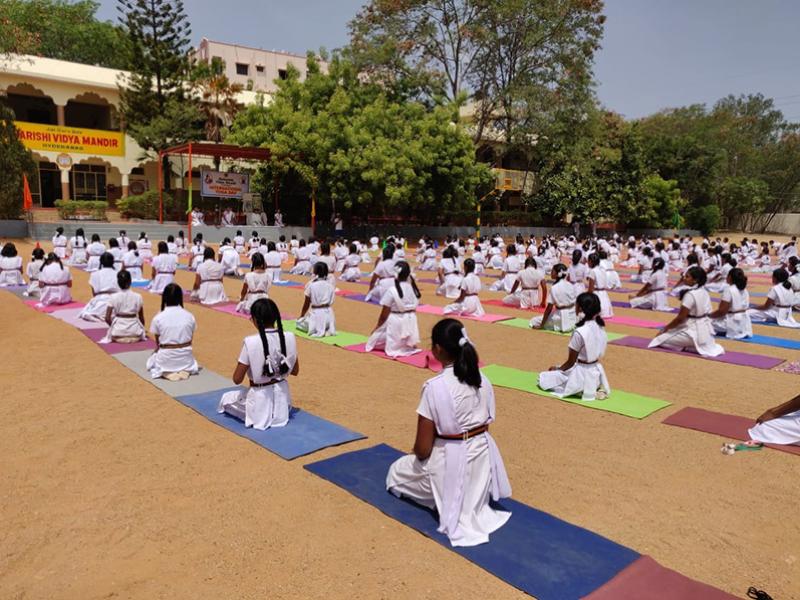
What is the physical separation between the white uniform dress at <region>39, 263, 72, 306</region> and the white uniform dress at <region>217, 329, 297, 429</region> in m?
7.11

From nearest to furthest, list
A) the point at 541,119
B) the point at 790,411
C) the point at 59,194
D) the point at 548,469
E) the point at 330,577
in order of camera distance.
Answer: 1. the point at 330,577
2. the point at 548,469
3. the point at 790,411
4. the point at 59,194
5. the point at 541,119

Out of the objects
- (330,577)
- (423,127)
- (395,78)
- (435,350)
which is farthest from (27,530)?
(395,78)

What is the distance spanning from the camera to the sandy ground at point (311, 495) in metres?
3.27

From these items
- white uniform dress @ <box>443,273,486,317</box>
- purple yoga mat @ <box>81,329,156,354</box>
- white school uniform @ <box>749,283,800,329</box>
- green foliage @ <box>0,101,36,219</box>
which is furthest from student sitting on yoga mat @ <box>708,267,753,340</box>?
green foliage @ <box>0,101,36,219</box>

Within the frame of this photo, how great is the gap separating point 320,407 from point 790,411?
4.19 meters

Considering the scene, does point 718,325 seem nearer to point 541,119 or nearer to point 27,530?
point 27,530

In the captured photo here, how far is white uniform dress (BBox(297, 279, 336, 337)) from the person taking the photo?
9156 mm

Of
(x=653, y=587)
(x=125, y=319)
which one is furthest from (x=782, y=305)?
(x=125, y=319)

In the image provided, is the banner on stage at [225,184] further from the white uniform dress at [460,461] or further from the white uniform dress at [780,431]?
the white uniform dress at [460,461]

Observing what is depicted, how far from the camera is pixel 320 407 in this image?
6.09 metres

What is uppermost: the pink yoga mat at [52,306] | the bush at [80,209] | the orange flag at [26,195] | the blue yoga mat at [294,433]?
the orange flag at [26,195]

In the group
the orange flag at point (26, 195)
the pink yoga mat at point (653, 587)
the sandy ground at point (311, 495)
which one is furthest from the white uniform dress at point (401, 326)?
the orange flag at point (26, 195)

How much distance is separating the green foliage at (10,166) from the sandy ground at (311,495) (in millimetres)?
17881

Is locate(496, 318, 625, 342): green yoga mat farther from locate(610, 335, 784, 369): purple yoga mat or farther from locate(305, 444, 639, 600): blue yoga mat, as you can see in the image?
locate(305, 444, 639, 600): blue yoga mat
